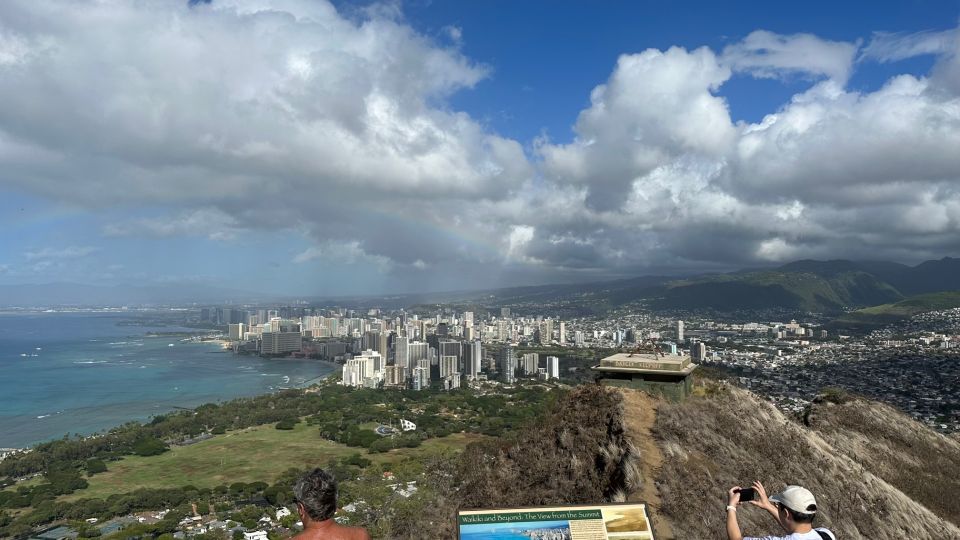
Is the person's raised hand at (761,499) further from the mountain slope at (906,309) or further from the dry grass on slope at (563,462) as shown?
the mountain slope at (906,309)

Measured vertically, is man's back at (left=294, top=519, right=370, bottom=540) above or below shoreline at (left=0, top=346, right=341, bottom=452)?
above

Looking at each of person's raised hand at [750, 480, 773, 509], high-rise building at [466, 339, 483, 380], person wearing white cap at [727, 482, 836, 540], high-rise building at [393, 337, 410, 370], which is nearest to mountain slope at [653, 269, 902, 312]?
high-rise building at [466, 339, 483, 380]

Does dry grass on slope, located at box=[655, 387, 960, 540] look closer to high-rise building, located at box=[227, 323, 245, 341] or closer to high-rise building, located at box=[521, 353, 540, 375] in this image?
high-rise building, located at box=[521, 353, 540, 375]

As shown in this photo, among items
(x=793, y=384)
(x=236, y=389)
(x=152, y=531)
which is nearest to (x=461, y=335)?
(x=236, y=389)

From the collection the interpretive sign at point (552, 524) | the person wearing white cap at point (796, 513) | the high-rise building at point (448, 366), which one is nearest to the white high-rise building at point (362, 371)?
the high-rise building at point (448, 366)

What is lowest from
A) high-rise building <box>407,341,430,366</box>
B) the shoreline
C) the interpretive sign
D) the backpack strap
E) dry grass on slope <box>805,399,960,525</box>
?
the shoreline

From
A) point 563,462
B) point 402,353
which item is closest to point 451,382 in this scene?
point 402,353

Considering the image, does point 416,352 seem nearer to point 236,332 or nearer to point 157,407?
point 157,407
